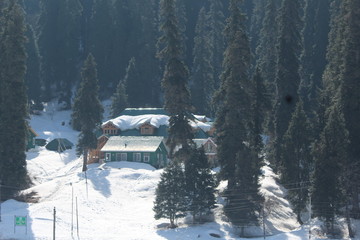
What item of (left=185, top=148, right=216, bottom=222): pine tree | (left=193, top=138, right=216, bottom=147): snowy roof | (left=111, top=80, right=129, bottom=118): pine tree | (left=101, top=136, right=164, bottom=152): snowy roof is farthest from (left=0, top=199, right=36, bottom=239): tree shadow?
(left=111, top=80, right=129, bottom=118): pine tree

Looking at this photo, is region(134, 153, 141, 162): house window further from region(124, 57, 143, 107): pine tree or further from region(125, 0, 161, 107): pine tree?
region(125, 0, 161, 107): pine tree

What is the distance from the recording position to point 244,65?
185 feet

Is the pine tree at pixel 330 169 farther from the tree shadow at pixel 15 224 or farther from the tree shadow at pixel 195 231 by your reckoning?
the tree shadow at pixel 15 224

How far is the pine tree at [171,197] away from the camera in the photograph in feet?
174

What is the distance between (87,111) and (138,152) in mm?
7827

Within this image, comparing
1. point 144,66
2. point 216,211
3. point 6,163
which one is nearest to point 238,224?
point 216,211

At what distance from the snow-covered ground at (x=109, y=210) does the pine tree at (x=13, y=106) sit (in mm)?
2682

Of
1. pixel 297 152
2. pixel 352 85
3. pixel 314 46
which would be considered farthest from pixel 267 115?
pixel 314 46

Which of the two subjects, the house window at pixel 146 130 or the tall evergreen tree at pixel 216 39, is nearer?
the house window at pixel 146 130

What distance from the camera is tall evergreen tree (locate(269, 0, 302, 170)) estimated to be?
6489 cm

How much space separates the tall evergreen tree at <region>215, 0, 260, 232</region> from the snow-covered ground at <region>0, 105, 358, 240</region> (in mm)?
2058

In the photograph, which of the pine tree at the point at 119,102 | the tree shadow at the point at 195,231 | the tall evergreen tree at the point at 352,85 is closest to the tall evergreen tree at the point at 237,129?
the tree shadow at the point at 195,231

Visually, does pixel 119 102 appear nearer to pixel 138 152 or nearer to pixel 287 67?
pixel 138 152

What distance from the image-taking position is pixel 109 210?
Result: 2311 inches
